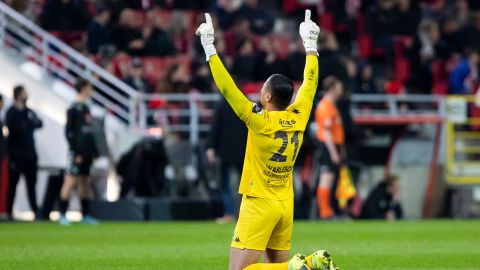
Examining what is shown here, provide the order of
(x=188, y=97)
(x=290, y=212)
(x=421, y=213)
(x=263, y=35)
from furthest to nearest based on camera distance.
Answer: (x=263, y=35) < (x=421, y=213) < (x=188, y=97) < (x=290, y=212)

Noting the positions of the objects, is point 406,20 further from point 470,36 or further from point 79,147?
point 79,147

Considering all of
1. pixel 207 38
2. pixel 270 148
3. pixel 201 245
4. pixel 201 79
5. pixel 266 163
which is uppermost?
pixel 201 79

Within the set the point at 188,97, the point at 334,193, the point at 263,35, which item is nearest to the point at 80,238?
the point at 334,193

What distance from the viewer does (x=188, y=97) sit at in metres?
22.1

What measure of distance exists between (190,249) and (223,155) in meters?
5.99

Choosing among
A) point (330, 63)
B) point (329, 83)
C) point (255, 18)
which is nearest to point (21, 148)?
point (329, 83)

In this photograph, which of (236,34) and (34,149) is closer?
(34,149)

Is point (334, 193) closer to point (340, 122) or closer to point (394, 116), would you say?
point (340, 122)

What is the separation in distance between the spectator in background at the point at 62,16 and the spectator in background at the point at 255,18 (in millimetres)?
3472

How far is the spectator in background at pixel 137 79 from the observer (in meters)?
22.7

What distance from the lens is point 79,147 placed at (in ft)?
61.7

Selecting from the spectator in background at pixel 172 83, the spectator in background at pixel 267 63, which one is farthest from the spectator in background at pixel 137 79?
the spectator in background at pixel 267 63

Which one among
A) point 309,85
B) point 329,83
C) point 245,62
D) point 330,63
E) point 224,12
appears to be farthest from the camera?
point 224,12

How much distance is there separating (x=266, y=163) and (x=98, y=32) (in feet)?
47.8
